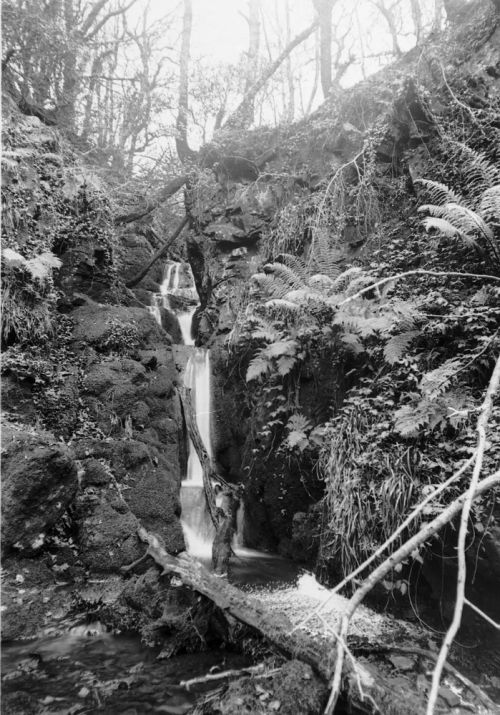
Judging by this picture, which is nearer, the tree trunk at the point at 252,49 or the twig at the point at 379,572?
the twig at the point at 379,572

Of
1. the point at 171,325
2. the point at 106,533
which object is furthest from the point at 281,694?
the point at 171,325

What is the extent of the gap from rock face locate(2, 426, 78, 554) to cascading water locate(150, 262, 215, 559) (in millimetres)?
2098

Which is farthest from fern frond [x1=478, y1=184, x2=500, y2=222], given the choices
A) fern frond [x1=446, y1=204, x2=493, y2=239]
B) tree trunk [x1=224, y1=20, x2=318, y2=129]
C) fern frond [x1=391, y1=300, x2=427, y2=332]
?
tree trunk [x1=224, y1=20, x2=318, y2=129]

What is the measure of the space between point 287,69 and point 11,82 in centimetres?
907

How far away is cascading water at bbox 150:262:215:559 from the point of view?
231 inches

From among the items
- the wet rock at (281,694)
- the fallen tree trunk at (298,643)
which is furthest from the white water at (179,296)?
the wet rock at (281,694)

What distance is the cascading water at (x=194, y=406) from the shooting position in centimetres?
586

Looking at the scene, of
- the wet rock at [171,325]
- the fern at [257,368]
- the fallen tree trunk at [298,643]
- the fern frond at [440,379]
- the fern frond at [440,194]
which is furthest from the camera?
the wet rock at [171,325]

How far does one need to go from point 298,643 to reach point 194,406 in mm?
5176

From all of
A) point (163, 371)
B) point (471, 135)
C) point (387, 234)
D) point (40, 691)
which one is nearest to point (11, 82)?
point (163, 371)

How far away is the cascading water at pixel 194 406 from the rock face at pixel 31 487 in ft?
6.88

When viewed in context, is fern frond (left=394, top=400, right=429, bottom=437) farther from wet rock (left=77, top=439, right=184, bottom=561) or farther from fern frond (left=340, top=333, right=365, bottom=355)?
wet rock (left=77, top=439, right=184, bottom=561)

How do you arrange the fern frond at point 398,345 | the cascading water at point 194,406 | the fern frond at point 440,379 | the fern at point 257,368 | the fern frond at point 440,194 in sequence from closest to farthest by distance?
the fern frond at point 440,379 < the fern frond at point 398,345 < the fern frond at point 440,194 < the fern at point 257,368 < the cascading water at point 194,406

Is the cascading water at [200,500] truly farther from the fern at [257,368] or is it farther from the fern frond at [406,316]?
the fern frond at [406,316]
